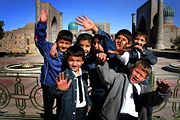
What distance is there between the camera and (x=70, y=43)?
303 cm

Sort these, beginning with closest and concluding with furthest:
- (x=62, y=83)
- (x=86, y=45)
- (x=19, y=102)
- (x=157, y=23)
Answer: (x=62, y=83)
(x=86, y=45)
(x=19, y=102)
(x=157, y=23)

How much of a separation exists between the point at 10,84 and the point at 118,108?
6.54 m

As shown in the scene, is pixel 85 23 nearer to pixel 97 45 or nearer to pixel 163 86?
pixel 97 45

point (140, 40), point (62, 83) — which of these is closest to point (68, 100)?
point (62, 83)

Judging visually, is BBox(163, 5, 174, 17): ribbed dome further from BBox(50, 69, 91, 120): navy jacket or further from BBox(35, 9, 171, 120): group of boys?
BBox(50, 69, 91, 120): navy jacket

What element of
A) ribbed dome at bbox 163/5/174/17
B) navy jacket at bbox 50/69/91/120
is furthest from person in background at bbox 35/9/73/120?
ribbed dome at bbox 163/5/174/17

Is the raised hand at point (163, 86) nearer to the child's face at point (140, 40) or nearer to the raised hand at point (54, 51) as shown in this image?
the child's face at point (140, 40)

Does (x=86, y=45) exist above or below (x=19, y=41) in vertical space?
below

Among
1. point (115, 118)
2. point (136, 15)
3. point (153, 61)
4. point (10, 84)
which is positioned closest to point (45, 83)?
point (115, 118)

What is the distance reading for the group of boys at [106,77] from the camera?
8.14ft

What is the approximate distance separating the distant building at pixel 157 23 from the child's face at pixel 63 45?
34.1 meters

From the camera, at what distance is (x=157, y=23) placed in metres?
37.6

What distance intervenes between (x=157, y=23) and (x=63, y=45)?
1464 inches

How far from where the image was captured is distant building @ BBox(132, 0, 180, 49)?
36375mm
